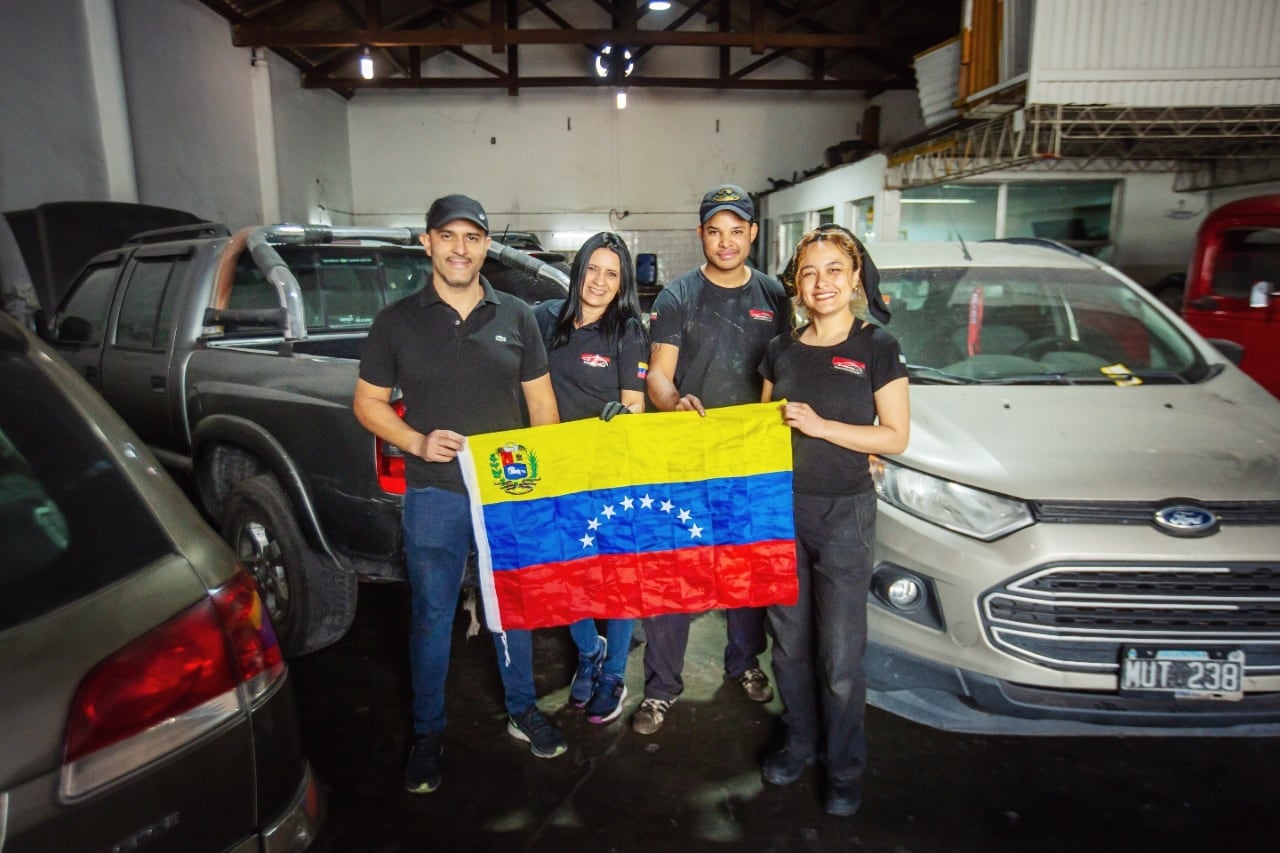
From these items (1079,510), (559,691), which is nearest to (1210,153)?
(1079,510)

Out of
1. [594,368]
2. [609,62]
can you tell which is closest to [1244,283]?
[594,368]

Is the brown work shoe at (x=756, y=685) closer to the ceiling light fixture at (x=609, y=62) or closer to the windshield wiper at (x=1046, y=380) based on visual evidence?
the windshield wiper at (x=1046, y=380)

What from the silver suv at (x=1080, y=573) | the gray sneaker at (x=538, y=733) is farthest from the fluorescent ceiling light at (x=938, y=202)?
the gray sneaker at (x=538, y=733)

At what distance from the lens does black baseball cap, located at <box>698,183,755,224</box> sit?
268 centimetres

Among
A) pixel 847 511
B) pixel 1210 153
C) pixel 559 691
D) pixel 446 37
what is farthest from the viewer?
pixel 446 37

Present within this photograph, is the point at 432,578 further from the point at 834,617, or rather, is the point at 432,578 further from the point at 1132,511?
the point at 1132,511

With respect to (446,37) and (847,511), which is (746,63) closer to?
(446,37)

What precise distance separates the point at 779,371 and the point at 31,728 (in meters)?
1.96

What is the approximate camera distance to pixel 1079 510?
7.59 feet

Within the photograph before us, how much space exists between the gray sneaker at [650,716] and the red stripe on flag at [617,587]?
0.51 meters

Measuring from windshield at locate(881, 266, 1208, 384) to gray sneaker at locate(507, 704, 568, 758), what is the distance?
202 centimetres

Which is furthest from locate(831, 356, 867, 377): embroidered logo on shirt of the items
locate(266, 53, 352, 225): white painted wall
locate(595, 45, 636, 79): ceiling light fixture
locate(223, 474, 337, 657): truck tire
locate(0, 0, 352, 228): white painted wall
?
locate(595, 45, 636, 79): ceiling light fixture

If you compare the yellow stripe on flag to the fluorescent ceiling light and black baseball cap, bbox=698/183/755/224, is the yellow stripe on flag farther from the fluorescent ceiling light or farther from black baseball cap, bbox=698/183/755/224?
the fluorescent ceiling light

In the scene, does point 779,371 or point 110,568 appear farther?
point 779,371
